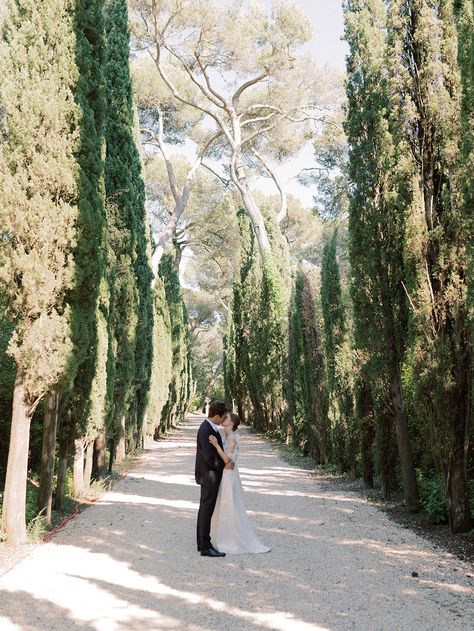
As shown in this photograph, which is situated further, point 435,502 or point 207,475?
point 435,502

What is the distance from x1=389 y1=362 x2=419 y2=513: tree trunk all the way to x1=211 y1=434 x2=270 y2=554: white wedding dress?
9.65ft

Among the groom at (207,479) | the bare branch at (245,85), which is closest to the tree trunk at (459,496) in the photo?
the groom at (207,479)

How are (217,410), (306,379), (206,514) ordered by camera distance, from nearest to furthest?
1. (206,514)
2. (217,410)
3. (306,379)

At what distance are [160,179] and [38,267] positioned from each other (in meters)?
23.3

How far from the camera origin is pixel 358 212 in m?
9.45

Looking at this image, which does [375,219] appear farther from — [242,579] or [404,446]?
[242,579]

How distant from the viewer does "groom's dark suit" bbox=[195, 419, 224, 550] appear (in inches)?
237

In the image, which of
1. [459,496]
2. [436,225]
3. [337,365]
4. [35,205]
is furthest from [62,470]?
[337,365]

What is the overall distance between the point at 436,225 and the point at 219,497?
4106 mm

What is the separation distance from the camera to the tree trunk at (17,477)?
20.3 ft

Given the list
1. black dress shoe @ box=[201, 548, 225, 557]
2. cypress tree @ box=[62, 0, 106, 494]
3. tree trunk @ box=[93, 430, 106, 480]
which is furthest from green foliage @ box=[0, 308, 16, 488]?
black dress shoe @ box=[201, 548, 225, 557]

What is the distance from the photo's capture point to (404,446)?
849 centimetres

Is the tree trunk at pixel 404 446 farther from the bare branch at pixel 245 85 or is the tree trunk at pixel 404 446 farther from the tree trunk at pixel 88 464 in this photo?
the bare branch at pixel 245 85

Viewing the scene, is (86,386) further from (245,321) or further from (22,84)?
(245,321)
